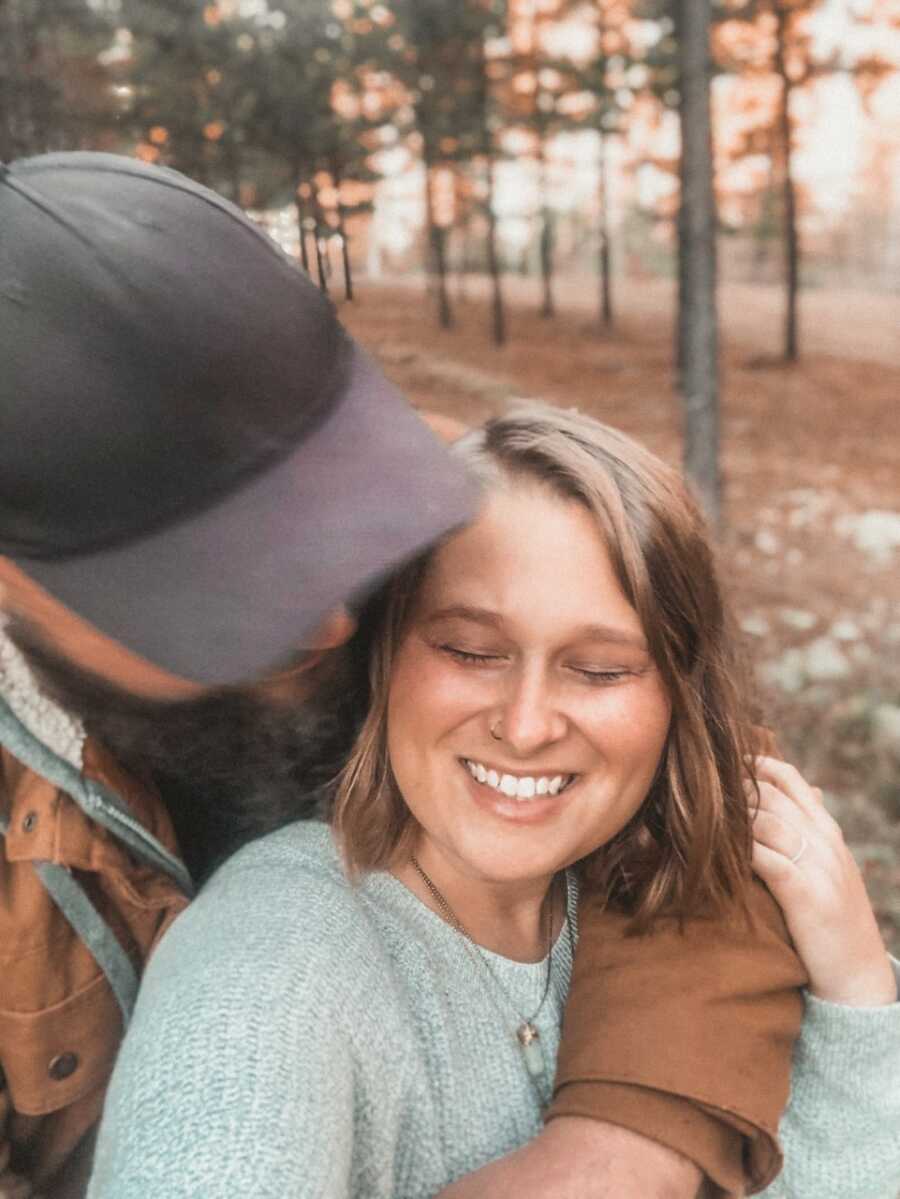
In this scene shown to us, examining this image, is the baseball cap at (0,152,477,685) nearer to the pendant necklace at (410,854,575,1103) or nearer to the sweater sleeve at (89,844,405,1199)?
the sweater sleeve at (89,844,405,1199)

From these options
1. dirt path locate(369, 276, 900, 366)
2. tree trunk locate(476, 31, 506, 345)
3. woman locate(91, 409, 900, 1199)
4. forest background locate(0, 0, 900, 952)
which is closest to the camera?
woman locate(91, 409, 900, 1199)

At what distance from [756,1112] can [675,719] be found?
1.94ft

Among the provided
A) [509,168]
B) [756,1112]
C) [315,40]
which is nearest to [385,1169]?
[756,1112]

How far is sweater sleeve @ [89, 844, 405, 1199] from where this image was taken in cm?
105

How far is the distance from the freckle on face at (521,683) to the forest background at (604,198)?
1.89ft

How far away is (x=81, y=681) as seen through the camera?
1577 millimetres

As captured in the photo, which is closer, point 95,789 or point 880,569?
point 95,789

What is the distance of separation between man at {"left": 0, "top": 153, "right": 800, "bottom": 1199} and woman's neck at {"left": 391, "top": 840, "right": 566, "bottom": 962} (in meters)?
0.19

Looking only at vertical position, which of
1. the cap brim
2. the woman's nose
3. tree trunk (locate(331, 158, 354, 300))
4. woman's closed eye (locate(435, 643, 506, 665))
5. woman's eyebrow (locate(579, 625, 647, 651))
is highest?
tree trunk (locate(331, 158, 354, 300))

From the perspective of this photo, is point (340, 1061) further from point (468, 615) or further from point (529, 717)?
point (468, 615)

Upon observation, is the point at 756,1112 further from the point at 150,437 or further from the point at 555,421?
the point at 150,437

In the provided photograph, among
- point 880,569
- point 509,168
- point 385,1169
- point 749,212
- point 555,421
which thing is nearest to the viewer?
point 385,1169

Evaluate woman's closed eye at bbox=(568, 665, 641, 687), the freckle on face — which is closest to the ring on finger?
the freckle on face

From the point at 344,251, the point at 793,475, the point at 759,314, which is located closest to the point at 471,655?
the point at 344,251
